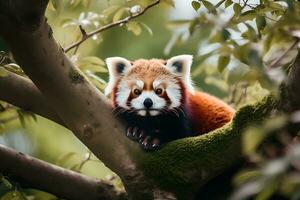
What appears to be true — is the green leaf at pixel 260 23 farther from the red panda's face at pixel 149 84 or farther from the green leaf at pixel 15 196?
the green leaf at pixel 15 196

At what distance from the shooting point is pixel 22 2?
7.80 feet

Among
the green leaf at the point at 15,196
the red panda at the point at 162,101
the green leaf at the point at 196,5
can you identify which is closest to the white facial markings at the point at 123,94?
the red panda at the point at 162,101

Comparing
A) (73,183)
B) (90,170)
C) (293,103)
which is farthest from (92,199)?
(90,170)

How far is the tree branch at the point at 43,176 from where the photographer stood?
3.12 m

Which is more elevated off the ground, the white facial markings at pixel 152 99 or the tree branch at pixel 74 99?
the tree branch at pixel 74 99

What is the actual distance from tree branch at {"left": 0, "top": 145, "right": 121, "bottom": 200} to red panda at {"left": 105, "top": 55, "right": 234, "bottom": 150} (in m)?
0.43

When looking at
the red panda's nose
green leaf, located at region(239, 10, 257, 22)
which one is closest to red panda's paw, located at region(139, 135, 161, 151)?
the red panda's nose

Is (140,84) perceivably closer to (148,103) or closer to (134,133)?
(148,103)

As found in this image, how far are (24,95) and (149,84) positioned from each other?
2.94 ft

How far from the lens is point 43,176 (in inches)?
123

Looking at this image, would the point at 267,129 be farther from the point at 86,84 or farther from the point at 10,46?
the point at 86,84

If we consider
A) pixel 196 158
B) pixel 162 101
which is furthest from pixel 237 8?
pixel 162 101

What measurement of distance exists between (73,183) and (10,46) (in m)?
0.90

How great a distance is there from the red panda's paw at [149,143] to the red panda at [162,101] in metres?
0.01
